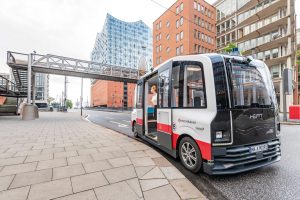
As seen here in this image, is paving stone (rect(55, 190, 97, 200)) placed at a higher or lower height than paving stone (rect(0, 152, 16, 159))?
lower

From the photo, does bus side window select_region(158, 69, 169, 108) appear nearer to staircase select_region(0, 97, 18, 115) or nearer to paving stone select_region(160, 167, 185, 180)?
paving stone select_region(160, 167, 185, 180)

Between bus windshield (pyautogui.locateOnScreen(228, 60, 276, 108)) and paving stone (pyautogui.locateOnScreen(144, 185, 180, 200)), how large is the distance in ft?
6.46

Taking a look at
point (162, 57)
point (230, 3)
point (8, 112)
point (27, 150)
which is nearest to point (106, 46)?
point (162, 57)

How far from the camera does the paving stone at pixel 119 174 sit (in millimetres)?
3438

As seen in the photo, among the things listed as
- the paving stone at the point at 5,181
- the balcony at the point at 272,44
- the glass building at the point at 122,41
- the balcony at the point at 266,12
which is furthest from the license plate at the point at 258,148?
the glass building at the point at 122,41

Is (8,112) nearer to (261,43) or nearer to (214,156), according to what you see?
(214,156)

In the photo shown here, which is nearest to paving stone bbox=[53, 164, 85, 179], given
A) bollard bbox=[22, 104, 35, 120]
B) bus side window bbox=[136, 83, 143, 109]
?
bus side window bbox=[136, 83, 143, 109]

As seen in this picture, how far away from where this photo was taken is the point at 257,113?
3.64 m

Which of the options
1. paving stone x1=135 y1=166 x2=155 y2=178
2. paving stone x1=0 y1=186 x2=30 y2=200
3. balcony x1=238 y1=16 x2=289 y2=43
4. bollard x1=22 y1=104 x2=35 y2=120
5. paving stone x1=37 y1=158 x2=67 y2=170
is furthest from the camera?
balcony x1=238 y1=16 x2=289 y2=43

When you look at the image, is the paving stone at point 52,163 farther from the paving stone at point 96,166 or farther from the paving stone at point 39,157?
the paving stone at point 96,166

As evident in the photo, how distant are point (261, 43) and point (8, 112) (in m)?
41.7

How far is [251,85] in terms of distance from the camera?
3.72 meters

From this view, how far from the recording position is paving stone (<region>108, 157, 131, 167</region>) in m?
4.23

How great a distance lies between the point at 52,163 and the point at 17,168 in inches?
27.0
